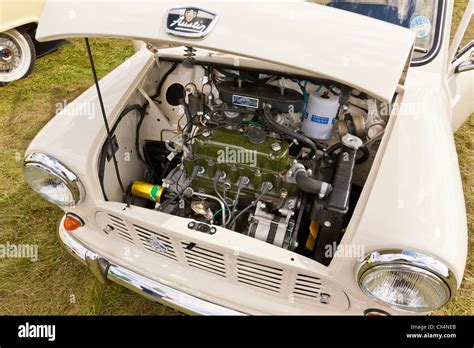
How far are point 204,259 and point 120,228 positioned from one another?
50 cm

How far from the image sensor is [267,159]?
1.79 m

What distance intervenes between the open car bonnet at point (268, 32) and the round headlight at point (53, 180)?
2.04ft

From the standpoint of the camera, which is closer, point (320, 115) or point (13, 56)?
point (320, 115)

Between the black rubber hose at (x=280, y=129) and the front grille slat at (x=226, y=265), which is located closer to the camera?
the front grille slat at (x=226, y=265)

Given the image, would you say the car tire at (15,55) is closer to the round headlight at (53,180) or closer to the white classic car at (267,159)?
the white classic car at (267,159)

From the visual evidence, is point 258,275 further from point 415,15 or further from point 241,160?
point 415,15

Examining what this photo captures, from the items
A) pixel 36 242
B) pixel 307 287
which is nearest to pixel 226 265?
pixel 307 287

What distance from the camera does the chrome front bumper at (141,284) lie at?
181cm

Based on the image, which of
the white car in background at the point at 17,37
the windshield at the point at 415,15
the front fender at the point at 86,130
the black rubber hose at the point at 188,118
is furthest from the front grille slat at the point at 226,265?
the white car in background at the point at 17,37


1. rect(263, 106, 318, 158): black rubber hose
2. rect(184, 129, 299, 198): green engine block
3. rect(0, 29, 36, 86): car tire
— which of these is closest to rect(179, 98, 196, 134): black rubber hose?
rect(184, 129, 299, 198): green engine block

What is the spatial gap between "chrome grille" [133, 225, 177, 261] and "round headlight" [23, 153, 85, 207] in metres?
0.37
